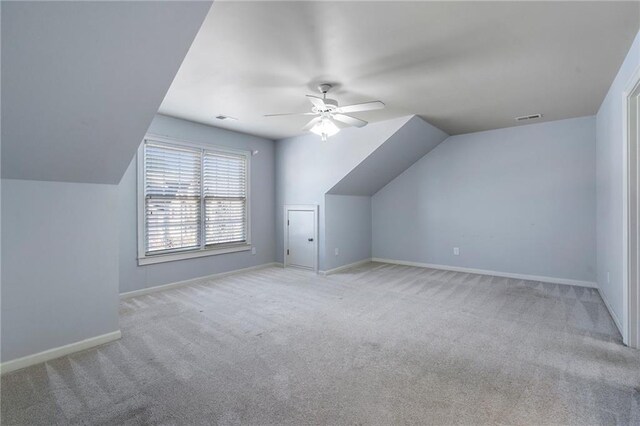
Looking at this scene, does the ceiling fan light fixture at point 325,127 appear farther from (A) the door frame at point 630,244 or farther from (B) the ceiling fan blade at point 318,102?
(A) the door frame at point 630,244

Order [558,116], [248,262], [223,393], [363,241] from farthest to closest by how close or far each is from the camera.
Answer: [363,241], [248,262], [558,116], [223,393]

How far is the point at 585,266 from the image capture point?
4508 millimetres

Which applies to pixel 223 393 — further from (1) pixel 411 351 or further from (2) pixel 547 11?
(2) pixel 547 11

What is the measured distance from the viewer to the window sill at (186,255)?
14.1ft

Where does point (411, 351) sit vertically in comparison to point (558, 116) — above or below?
below

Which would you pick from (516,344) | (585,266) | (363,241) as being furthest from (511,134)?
(516,344)

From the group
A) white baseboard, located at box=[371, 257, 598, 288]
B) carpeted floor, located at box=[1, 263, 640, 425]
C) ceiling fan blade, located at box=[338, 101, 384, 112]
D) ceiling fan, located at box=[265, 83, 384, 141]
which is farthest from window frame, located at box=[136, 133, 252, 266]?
white baseboard, located at box=[371, 257, 598, 288]

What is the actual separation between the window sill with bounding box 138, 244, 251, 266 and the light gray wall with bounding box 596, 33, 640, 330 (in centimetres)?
511

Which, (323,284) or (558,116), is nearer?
(558,116)

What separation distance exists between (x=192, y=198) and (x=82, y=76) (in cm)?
310

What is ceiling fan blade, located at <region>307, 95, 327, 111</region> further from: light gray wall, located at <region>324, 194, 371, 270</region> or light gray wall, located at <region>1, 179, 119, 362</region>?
light gray wall, located at <region>324, 194, 371, 270</region>

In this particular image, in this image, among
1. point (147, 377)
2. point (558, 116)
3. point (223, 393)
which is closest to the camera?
point (223, 393)

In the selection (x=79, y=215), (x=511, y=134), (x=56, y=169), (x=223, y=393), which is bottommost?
(x=223, y=393)

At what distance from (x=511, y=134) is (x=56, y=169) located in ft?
19.8
